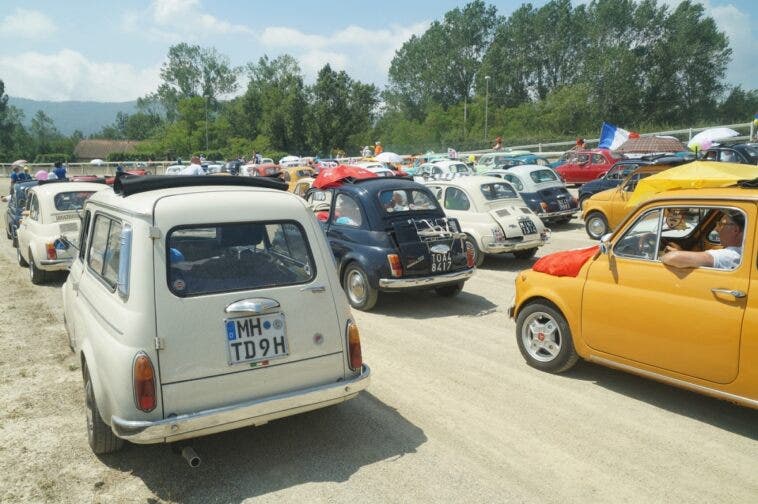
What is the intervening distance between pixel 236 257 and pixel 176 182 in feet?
3.05

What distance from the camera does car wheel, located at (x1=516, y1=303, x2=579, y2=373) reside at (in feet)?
17.8

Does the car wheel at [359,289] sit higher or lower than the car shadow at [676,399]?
higher

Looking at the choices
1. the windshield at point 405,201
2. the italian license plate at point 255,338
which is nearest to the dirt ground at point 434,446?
the italian license plate at point 255,338

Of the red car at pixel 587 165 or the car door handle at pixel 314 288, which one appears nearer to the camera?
the car door handle at pixel 314 288

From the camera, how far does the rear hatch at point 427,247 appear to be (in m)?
7.80

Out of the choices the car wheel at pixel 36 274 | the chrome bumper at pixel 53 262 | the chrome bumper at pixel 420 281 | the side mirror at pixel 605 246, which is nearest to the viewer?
the side mirror at pixel 605 246

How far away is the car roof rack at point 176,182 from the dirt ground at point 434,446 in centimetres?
195

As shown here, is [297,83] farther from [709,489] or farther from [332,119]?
[709,489]

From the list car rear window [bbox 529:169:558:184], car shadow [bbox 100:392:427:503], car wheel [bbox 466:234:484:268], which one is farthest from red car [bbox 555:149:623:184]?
car shadow [bbox 100:392:427:503]

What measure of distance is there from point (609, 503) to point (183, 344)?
2.86 meters

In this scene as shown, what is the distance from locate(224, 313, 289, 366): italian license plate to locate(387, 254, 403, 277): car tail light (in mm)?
3870

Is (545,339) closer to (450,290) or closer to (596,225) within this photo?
(450,290)

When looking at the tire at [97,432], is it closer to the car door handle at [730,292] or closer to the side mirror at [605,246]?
the side mirror at [605,246]

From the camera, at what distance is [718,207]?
4488 mm
